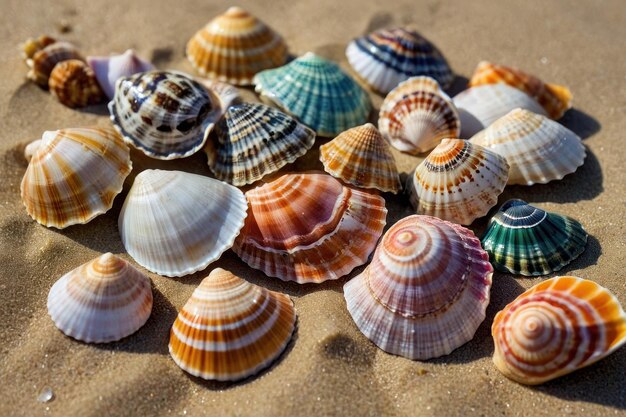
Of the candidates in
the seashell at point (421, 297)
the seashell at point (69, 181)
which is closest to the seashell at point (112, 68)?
the seashell at point (69, 181)

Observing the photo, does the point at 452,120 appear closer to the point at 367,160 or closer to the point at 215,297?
the point at 367,160

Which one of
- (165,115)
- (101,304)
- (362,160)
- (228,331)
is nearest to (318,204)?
(362,160)

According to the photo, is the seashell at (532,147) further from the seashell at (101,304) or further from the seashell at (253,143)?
the seashell at (101,304)

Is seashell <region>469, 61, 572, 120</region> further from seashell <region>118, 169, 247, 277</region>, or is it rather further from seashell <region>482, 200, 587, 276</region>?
seashell <region>118, 169, 247, 277</region>

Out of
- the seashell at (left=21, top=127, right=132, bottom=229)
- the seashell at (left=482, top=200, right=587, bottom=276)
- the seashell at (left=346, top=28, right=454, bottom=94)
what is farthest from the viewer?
the seashell at (left=346, top=28, right=454, bottom=94)

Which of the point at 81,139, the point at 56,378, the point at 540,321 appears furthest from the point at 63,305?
the point at 540,321

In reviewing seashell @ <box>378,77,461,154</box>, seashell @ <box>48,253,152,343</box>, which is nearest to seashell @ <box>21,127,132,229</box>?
seashell @ <box>48,253,152,343</box>
